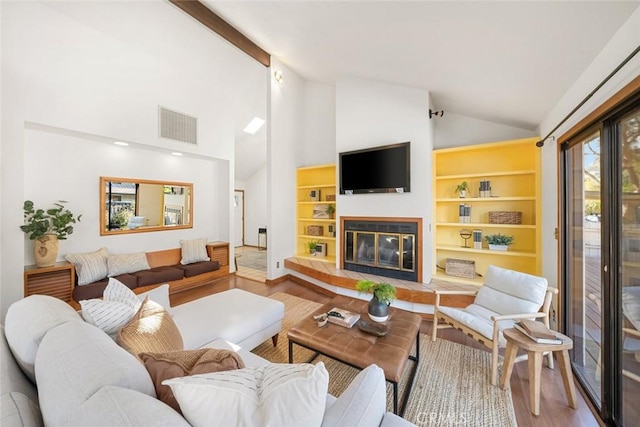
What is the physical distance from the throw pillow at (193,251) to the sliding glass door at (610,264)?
487 centimetres

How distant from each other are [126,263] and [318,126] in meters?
3.94

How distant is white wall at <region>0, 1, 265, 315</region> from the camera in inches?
96.4

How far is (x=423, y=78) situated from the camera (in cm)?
283

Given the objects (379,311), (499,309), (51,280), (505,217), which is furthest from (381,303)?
(51,280)

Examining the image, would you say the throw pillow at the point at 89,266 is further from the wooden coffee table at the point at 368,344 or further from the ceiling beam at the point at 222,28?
the ceiling beam at the point at 222,28

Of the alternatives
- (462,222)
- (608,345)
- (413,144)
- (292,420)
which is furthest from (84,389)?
(462,222)

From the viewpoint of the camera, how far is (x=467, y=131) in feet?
11.5

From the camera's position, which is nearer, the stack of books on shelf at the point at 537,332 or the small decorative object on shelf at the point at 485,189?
the stack of books on shelf at the point at 537,332

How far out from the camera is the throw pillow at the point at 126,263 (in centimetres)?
334

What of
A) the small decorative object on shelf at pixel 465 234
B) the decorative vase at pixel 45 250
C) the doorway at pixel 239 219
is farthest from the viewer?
the doorway at pixel 239 219

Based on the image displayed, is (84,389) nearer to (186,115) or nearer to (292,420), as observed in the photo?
(292,420)

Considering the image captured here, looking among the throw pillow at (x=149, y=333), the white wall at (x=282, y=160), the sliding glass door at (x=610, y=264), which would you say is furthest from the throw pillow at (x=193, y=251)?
the sliding glass door at (x=610, y=264)

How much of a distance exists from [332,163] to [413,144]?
1.61 m

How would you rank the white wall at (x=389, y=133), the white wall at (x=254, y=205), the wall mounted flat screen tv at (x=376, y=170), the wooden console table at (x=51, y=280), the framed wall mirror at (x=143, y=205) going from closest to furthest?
the wooden console table at (x=51, y=280), the white wall at (x=389, y=133), the wall mounted flat screen tv at (x=376, y=170), the framed wall mirror at (x=143, y=205), the white wall at (x=254, y=205)
